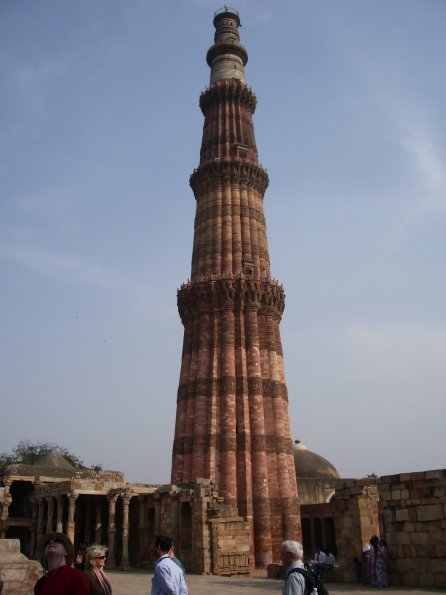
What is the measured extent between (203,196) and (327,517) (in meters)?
18.9

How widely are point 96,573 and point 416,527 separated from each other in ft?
30.3

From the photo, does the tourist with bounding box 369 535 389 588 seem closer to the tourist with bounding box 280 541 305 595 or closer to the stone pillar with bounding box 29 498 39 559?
the tourist with bounding box 280 541 305 595

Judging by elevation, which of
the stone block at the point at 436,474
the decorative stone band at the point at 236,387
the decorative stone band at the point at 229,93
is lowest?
the stone block at the point at 436,474

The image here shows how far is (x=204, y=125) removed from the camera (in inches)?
1375

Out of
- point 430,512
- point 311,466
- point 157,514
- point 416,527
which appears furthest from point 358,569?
point 311,466

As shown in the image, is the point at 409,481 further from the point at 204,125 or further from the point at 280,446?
the point at 204,125

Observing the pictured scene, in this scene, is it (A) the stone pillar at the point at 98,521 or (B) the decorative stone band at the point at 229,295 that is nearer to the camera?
(A) the stone pillar at the point at 98,521

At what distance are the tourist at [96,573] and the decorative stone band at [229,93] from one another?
32.4 metres

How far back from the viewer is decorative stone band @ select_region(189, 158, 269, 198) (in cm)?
3167

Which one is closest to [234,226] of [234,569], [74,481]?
[74,481]

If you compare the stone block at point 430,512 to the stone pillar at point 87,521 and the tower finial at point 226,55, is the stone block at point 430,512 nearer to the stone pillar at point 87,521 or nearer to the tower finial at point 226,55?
the stone pillar at point 87,521

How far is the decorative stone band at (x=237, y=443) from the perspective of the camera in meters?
25.5

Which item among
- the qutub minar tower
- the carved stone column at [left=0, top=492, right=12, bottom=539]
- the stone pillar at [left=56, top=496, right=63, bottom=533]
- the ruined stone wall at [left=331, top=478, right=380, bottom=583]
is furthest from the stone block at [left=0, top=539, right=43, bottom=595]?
the carved stone column at [left=0, top=492, right=12, bottom=539]

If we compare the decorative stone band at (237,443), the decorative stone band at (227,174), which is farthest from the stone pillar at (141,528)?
the decorative stone band at (227,174)
